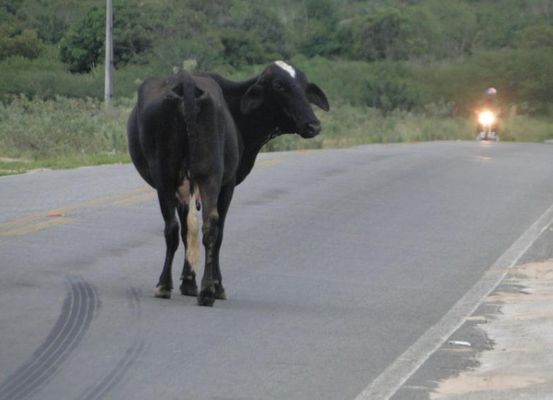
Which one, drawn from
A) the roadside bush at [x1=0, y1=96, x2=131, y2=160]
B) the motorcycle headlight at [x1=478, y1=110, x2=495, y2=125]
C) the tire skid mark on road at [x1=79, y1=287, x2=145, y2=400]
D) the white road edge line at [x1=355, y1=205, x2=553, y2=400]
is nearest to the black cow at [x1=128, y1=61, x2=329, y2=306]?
the tire skid mark on road at [x1=79, y1=287, x2=145, y2=400]

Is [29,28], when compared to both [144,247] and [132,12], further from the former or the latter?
[144,247]

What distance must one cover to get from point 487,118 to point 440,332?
38648mm

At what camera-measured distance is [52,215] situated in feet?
56.2

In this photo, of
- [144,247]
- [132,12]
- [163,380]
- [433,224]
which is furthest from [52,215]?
[132,12]

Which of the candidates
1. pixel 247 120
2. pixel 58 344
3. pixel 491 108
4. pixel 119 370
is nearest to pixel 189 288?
pixel 247 120

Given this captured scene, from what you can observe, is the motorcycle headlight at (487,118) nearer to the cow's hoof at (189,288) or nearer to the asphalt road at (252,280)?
the asphalt road at (252,280)

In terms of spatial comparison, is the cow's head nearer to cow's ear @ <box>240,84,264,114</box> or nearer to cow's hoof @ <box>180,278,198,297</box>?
cow's ear @ <box>240,84,264,114</box>

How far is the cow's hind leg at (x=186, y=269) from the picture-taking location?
471 inches

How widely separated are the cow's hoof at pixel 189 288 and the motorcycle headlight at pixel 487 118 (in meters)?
37.6

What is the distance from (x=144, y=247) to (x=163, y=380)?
6131mm

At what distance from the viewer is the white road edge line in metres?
9.04

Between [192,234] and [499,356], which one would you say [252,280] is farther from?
[499,356]

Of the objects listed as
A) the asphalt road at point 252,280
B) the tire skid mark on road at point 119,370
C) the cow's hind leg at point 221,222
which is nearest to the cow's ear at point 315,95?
the cow's hind leg at point 221,222

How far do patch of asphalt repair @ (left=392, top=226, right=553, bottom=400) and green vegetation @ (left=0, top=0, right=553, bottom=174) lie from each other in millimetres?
16030
